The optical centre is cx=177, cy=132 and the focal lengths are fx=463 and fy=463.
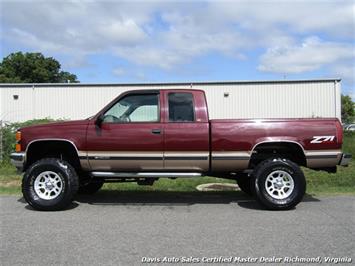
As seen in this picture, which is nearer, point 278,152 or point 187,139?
point 187,139

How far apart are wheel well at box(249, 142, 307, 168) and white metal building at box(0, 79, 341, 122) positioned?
23.9m

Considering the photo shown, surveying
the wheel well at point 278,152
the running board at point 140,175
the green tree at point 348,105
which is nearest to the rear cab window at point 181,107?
the running board at point 140,175

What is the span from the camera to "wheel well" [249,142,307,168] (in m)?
7.86

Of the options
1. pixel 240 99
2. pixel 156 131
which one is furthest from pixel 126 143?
pixel 240 99

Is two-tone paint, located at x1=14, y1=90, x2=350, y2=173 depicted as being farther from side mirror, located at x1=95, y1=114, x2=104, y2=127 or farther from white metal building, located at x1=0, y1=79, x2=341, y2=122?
white metal building, located at x1=0, y1=79, x2=341, y2=122

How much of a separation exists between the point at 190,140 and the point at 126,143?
3.51 feet

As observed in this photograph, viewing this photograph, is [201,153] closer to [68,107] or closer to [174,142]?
[174,142]

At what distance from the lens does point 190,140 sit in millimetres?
7703

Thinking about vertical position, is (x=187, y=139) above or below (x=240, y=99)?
below

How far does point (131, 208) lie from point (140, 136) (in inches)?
48.2

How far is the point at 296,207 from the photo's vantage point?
7910 mm

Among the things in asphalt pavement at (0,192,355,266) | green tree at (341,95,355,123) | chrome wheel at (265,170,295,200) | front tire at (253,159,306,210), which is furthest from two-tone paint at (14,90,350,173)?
green tree at (341,95,355,123)

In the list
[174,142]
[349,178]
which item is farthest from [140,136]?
[349,178]

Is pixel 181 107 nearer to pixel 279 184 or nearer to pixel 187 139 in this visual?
pixel 187 139
